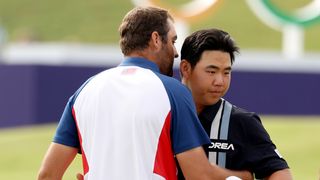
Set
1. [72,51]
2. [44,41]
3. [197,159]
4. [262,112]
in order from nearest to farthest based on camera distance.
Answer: [197,159]
[262,112]
[72,51]
[44,41]

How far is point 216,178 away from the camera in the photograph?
14.1 ft

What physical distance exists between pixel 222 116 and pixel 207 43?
0.34 metres

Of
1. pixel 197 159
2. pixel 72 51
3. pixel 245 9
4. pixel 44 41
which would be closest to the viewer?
pixel 197 159

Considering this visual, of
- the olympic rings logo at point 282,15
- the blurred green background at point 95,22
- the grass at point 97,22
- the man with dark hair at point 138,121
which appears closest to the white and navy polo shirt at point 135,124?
the man with dark hair at point 138,121

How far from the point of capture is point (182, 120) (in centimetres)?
425

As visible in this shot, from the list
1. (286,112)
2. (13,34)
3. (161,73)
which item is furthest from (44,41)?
(161,73)

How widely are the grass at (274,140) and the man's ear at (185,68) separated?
9.34 m

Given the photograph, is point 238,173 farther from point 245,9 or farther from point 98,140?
point 245,9

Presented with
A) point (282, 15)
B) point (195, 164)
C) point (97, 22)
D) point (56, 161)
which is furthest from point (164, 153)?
point (97, 22)

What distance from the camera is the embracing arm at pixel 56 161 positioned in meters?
4.48

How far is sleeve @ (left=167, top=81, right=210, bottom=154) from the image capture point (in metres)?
4.25

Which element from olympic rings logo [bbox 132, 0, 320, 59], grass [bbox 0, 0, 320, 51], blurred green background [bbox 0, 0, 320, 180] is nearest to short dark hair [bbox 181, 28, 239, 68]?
olympic rings logo [bbox 132, 0, 320, 59]

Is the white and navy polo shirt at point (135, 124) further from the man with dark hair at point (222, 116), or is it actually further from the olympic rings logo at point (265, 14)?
the olympic rings logo at point (265, 14)

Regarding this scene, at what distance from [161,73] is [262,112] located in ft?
55.4
